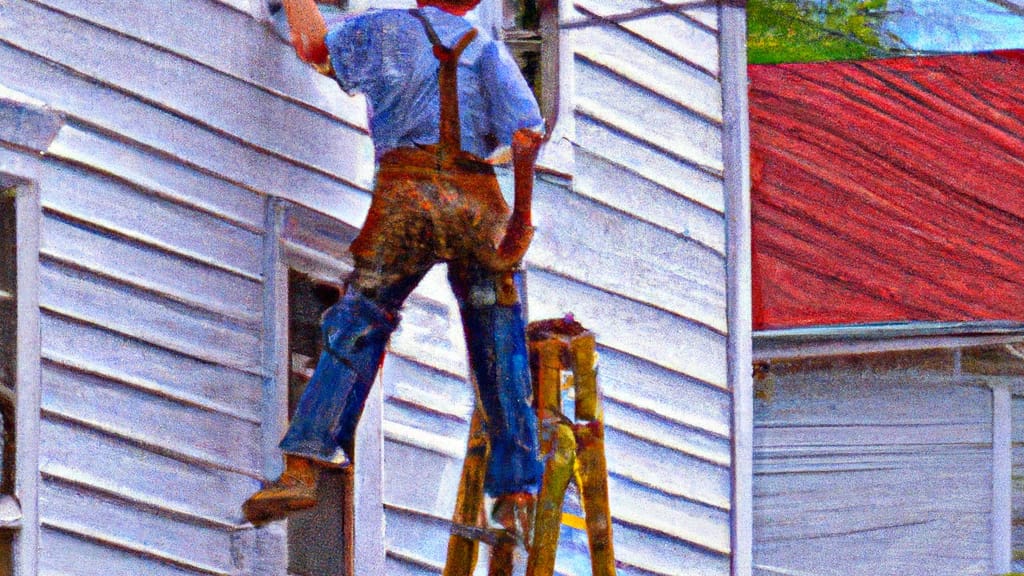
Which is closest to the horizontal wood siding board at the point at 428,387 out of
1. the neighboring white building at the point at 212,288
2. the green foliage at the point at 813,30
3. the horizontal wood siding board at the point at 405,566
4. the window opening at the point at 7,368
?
the neighboring white building at the point at 212,288

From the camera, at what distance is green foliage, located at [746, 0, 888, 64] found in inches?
298

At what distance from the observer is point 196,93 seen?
5.18 meters

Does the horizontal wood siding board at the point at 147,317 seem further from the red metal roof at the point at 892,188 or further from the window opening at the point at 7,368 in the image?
the red metal roof at the point at 892,188

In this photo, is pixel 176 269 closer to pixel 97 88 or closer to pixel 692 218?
pixel 97 88

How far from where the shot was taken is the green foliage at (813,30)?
298 inches

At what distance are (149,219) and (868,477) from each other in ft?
10.7

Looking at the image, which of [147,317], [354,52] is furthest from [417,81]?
[147,317]

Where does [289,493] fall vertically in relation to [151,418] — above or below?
below

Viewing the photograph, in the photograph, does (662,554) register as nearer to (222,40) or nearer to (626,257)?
(626,257)

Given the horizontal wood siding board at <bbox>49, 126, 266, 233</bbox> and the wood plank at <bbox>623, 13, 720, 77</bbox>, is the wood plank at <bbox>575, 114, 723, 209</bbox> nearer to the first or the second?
the wood plank at <bbox>623, 13, 720, 77</bbox>

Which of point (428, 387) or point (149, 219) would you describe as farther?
point (428, 387)

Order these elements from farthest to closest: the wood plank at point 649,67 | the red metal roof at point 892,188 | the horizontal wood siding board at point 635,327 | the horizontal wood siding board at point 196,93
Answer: the red metal roof at point 892,188, the wood plank at point 649,67, the horizontal wood siding board at point 635,327, the horizontal wood siding board at point 196,93

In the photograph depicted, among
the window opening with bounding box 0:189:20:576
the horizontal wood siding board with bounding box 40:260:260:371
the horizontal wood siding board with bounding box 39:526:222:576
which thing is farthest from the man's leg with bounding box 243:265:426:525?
the window opening with bounding box 0:189:20:576

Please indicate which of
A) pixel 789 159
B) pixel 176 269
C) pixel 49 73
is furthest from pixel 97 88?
pixel 789 159
